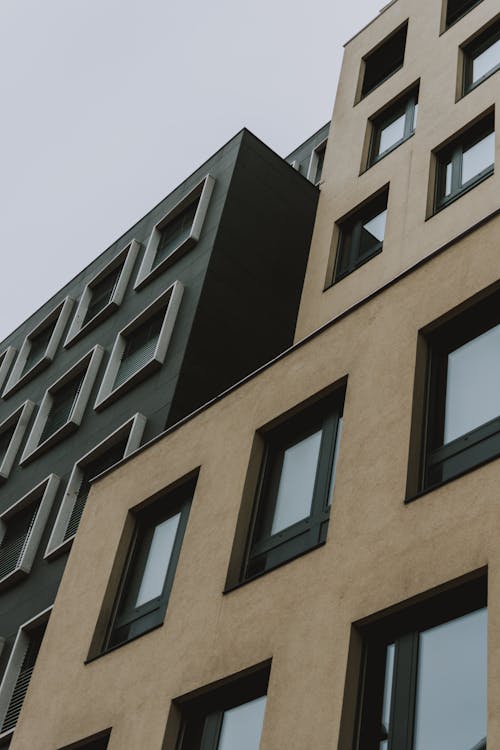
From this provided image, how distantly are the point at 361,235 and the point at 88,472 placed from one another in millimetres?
8296

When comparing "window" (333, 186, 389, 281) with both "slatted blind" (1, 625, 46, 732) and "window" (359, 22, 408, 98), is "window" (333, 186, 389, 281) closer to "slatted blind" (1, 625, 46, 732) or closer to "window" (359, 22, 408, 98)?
"window" (359, 22, 408, 98)

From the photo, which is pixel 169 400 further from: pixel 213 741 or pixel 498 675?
Answer: pixel 498 675

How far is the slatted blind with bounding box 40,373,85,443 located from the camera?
2752 cm

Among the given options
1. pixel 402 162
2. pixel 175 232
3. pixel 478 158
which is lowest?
pixel 478 158

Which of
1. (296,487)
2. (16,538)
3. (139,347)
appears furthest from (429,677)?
(16,538)

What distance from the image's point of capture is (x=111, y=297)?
2964 centimetres

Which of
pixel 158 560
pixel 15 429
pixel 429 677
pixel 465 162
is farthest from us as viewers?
pixel 15 429

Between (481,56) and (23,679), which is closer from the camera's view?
(23,679)

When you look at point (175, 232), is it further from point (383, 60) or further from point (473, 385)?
point (473, 385)

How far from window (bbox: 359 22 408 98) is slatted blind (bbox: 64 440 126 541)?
1085 cm

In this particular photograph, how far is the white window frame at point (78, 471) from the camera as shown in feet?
72.7

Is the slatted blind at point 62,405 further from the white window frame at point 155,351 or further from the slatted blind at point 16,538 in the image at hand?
the slatted blind at point 16,538

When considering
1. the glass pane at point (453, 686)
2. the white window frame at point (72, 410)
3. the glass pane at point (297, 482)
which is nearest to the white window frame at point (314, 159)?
the white window frame at point (72, 410)

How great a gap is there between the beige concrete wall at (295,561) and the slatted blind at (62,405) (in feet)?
32.7
